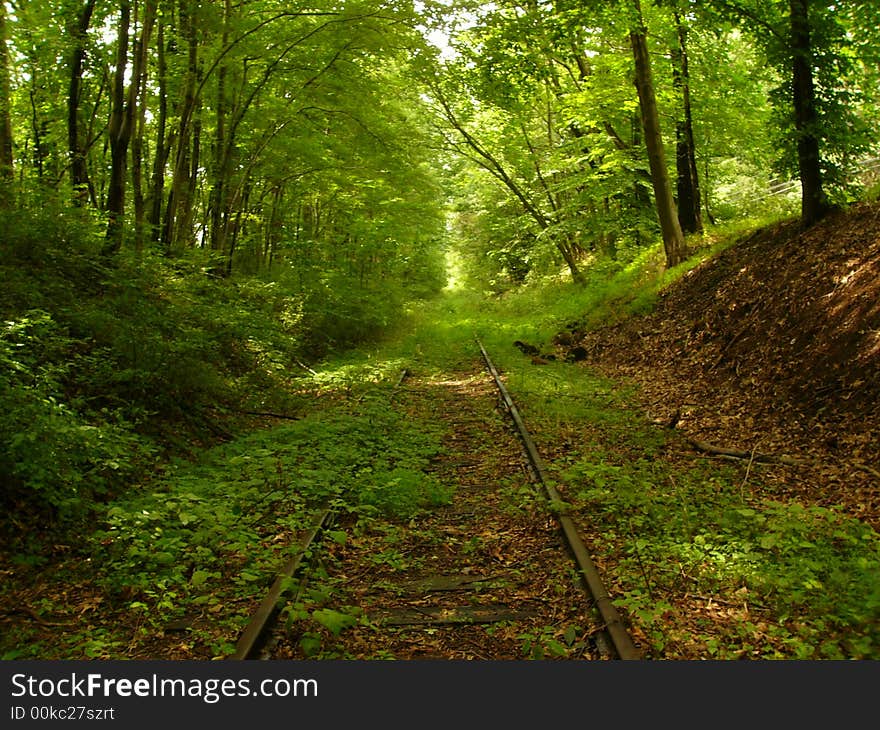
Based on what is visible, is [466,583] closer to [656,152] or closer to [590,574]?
[590,574]

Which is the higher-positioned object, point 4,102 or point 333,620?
point 4,102

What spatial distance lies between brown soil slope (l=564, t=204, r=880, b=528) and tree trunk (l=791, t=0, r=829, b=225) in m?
0.50

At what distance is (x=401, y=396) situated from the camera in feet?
38.7

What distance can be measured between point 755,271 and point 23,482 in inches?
434

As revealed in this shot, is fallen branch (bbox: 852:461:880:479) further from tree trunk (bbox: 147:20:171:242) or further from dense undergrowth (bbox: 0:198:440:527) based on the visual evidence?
tree trunk (bbox: 147:20:171:242)

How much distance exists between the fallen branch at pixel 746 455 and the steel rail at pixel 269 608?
4556 millimetres

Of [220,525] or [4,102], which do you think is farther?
[4,102]

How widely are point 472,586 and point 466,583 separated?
0.22ft

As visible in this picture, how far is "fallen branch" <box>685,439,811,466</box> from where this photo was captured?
22.2ft

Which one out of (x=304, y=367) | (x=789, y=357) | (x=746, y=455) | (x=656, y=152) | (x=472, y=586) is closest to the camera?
(x=472, y=586)

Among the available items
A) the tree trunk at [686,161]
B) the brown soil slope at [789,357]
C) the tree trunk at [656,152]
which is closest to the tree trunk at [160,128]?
the tree trunk at [656,152]

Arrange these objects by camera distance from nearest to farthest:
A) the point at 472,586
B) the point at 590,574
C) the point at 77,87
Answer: the point at 590,574 → the point at 472,586 → the point at 77,87

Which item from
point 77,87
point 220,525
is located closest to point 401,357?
point 77,87

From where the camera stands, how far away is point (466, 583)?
4828 mm
